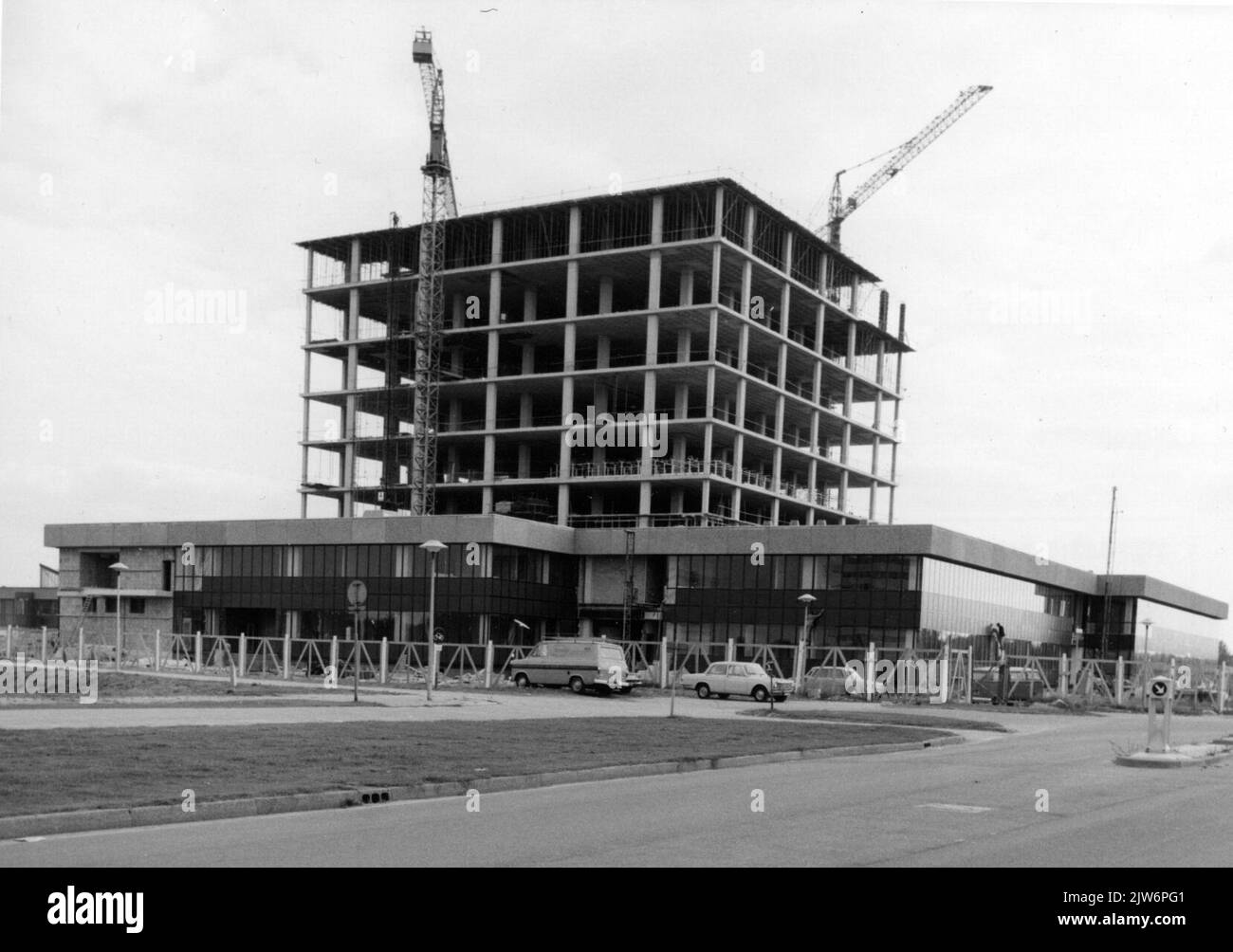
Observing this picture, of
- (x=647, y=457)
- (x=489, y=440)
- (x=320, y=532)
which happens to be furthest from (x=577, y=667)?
(x=489, y=440)

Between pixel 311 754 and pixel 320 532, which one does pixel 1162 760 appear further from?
pixel 320 532

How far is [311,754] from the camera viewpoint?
17.7m

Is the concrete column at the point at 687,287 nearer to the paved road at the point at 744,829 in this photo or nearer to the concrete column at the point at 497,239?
the concrete column at the point at 497,239

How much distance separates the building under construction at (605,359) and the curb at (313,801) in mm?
66509

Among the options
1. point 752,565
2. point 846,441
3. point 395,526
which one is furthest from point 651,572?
point 846,441

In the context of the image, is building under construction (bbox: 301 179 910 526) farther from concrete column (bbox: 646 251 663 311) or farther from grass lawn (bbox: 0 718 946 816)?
grass lawn (bbox: 0 718 946 816)

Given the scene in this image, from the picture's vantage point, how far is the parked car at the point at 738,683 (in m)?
45.8

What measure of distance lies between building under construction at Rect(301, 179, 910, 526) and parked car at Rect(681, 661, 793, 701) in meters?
38.4

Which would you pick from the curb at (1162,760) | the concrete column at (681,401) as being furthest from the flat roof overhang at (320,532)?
the curb at (1162,760)

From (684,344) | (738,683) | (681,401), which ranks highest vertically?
(684,344)

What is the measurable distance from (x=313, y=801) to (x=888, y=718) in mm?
24115

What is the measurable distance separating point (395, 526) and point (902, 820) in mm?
60164
